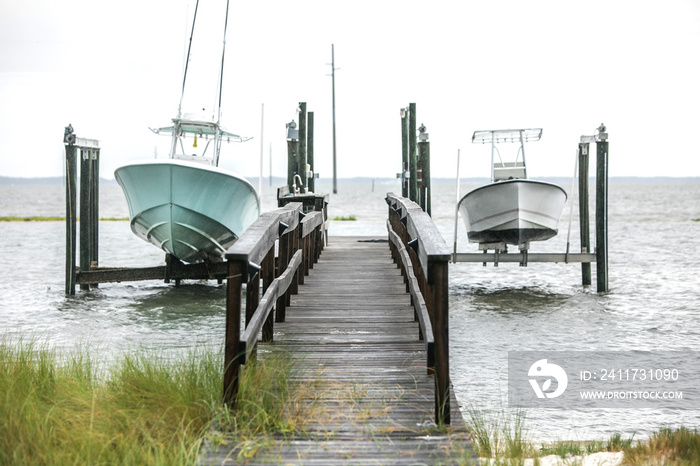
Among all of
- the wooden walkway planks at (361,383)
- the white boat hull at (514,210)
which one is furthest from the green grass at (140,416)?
the white boat hull at (514,210)

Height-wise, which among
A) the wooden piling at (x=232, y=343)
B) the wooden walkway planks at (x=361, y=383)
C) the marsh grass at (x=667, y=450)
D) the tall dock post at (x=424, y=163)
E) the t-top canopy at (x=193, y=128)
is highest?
the t-top canopy at (x=193, y=128)

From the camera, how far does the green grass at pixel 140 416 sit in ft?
11.0

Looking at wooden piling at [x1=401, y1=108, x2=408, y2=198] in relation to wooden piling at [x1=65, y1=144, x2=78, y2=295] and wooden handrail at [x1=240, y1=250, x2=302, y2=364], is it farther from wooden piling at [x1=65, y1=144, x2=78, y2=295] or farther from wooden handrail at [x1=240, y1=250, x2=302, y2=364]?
wooden handrail at [x1=240, y1=250, x2=302, y2=364]

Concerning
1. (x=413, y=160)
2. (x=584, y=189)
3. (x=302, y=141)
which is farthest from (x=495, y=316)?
(x=302, y=141)

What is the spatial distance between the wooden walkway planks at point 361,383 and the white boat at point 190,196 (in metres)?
4.74

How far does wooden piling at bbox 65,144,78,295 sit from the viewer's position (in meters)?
12.5

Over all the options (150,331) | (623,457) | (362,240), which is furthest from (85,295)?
(623,457)

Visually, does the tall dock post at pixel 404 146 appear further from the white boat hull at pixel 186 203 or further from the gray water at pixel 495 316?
the white boat hull at pixel 186 203

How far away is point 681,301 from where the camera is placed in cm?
1374

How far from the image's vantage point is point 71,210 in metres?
12.9

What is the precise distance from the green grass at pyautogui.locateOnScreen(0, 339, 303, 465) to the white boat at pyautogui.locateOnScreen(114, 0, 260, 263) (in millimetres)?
7927

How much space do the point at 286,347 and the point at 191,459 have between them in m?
2.10

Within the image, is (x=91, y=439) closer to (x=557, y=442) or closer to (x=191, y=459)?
(x=191, y=459)

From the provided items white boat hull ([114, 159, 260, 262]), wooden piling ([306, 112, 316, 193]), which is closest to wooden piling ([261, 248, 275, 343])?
white boat hull ([114, 159, 260, 262])
